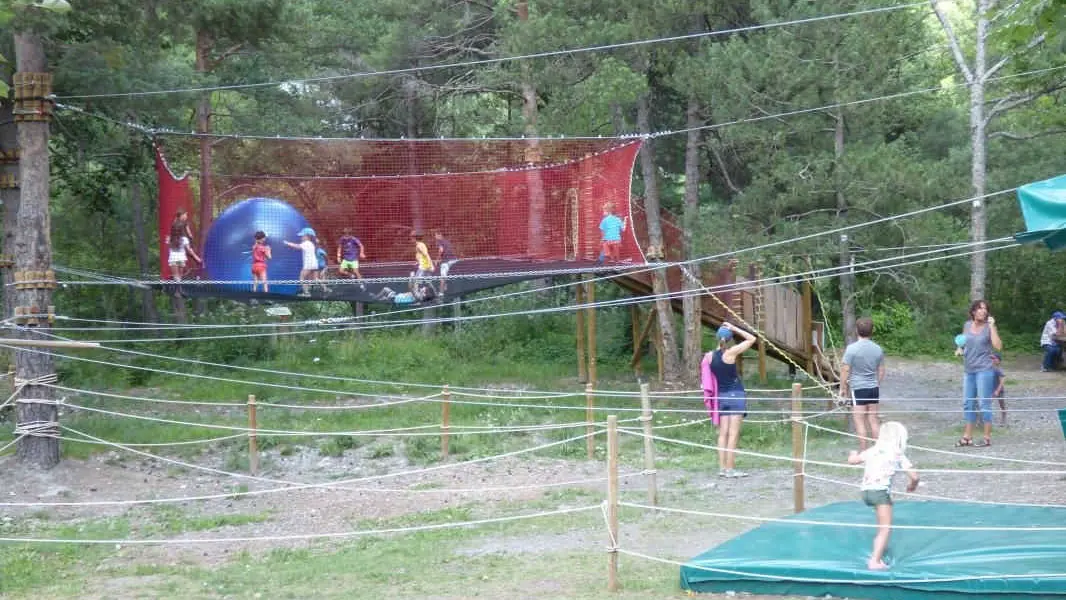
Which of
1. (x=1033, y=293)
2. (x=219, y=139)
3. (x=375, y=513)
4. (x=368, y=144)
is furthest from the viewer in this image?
(x=1033, y=293)

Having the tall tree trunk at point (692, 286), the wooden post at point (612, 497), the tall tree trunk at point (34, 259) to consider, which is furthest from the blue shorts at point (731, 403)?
the tall tree trunk at point (34, 259)

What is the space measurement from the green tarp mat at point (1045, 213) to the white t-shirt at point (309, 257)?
26.1ft

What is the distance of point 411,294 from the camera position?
42.2ft

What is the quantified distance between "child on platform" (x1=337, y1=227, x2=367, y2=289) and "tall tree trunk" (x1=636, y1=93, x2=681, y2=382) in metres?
4.96

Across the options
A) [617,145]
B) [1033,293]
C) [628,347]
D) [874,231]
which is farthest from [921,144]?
[617,145]

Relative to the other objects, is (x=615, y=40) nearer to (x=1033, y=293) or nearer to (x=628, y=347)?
(x=628, y=347)

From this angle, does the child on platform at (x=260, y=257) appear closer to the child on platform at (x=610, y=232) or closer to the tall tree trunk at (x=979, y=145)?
the child on platform at (x=610, y=232)

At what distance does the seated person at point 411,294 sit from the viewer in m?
12.8

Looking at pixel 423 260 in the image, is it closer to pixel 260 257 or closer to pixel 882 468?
pixel 260 257

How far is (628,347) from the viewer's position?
23.7 m

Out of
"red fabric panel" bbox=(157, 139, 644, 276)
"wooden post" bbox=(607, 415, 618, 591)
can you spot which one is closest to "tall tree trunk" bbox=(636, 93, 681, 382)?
"red fabric panel" bbox=(157, 139, 644, 276)

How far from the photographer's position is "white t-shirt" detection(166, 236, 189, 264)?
12.5 metres

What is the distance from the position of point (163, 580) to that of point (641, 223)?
31.5ft

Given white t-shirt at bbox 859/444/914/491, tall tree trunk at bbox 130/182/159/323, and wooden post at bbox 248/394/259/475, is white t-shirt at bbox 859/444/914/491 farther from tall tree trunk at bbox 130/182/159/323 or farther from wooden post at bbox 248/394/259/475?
tall tree trunk at bbox 130/182/159/323
